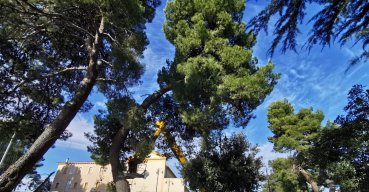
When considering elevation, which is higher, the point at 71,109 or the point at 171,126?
the point at 171,126

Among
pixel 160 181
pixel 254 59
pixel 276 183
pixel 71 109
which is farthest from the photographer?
pixel 160 181

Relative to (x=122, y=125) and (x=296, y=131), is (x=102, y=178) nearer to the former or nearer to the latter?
(x=296, y=131)

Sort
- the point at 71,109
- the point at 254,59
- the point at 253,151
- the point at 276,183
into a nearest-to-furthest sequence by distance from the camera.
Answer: the point at 71,109
the point at 254,59
the point at 253,151
the point at 276,183

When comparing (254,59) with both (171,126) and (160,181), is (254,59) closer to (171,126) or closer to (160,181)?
(171,126)

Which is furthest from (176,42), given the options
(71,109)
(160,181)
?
(160,181)

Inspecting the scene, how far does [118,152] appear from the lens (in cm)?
1084

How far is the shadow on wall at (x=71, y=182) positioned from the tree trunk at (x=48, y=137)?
2563 centimetres

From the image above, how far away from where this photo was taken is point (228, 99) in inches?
396

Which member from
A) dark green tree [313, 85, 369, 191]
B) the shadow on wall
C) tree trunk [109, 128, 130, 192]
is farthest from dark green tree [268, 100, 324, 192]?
the shadow on wall

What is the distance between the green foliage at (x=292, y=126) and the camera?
21.7 meters

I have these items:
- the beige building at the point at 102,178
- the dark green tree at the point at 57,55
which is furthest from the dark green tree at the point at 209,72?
the beige building at the point at 102,178

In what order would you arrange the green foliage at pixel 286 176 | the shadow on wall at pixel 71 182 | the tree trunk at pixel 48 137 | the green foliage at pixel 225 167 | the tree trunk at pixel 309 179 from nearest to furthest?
the tree trunk at pixel 48 137
the green foliage at pixel 225 167
the tree trunk at pixel 309 179
the green foliage at pixel 286 176
the shadow on wall at pixel 71 182

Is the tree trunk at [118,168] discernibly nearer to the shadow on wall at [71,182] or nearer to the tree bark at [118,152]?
the tree bark at [118,152]

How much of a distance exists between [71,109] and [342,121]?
9.04 m
